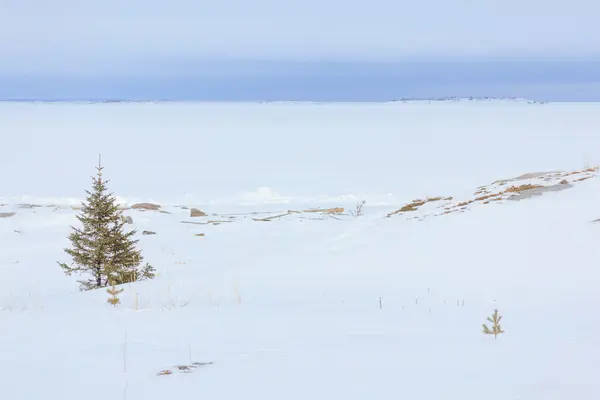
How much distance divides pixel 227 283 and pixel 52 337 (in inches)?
159

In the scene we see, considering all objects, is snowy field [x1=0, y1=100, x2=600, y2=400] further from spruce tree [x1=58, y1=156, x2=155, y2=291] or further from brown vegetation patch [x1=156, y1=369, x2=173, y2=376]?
spruce tree [x1=58, y1=156, x2=155, y2=291]

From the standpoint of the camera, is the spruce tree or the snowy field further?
the spruce tree

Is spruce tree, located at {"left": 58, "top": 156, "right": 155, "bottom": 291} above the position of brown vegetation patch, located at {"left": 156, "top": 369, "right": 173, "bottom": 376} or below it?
above

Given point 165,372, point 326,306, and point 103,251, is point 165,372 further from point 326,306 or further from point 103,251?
point 103,251

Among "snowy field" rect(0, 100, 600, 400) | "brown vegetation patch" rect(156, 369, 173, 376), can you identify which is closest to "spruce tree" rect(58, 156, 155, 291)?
"snowy field" rect(0, 100, 600, 400)

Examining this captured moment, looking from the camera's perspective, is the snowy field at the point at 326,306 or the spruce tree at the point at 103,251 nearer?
the snowy field at the point at 326,306

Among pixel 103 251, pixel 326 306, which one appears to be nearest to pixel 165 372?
pixel 326 306

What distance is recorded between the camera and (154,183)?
39.7 meters

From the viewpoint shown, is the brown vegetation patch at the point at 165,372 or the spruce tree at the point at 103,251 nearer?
the brown vegetation patch at the point at 165,372

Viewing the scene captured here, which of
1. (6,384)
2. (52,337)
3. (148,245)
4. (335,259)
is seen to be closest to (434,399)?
(6,384)

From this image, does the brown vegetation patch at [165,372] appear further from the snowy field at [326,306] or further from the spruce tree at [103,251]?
the spruce tree at [103,251]

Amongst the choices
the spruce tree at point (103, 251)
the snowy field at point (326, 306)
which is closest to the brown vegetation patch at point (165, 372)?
the snowy field at point (326, 306)

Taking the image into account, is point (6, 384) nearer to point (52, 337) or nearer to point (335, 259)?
point (52, 337)

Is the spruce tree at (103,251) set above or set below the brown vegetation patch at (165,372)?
above
